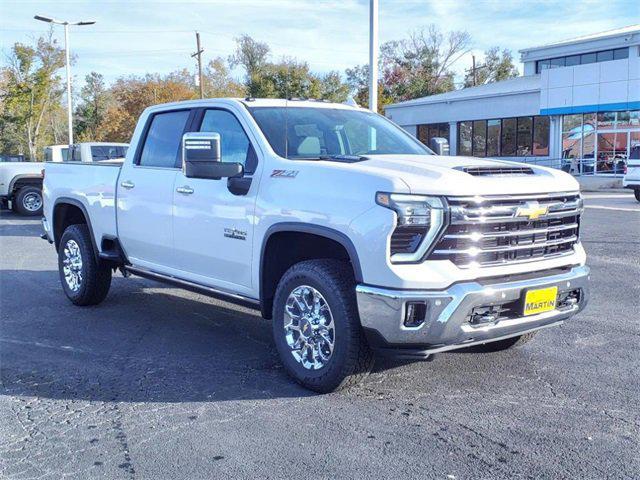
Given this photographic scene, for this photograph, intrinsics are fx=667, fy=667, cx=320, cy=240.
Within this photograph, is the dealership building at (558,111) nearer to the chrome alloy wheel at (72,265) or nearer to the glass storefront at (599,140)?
the glass storefront at (599,140)

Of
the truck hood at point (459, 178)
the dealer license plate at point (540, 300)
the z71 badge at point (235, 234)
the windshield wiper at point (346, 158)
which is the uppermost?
the windshield wiper at point (346, 158)

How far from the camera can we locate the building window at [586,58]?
34.8 m

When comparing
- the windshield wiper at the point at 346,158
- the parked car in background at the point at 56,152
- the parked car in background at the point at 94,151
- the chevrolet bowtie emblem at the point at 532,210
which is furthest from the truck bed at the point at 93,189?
the parked car in background at the point at 56,152

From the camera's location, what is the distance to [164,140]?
613cm

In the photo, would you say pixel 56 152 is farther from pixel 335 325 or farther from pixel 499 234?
pixel 499 234

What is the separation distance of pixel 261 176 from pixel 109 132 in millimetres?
47547

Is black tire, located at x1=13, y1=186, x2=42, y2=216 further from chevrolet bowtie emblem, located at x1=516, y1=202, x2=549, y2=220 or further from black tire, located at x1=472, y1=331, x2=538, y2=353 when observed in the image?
chevrolet bowtie emblem, located at x1=516, y1=202, x2=549, y2=220

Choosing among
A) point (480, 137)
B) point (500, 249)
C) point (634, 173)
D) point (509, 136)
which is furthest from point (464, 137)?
point (500, 249)

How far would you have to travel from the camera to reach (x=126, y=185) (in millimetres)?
6254

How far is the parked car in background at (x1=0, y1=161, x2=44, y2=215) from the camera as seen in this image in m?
17.3

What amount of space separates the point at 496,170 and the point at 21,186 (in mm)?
16030

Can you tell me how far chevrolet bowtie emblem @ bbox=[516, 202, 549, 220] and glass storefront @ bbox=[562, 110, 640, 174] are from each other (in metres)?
28.9

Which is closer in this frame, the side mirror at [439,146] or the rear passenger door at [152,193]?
the rear passenger door at [152,193]

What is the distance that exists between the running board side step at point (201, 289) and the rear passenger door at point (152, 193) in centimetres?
6
